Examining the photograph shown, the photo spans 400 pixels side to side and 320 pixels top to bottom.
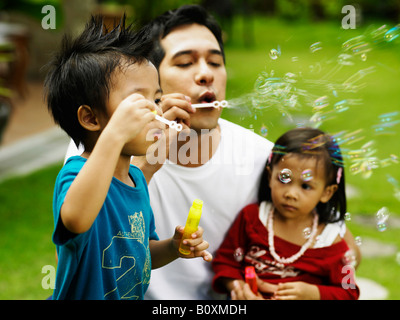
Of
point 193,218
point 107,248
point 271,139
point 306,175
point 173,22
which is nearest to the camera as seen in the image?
point 107,248

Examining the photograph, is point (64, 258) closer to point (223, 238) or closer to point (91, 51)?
point (91, 51)

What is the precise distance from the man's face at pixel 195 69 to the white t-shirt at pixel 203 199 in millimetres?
176

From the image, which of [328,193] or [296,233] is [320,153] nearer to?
[328,193]

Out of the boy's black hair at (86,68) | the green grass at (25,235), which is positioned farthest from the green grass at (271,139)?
the boy's black hair at (86,68)

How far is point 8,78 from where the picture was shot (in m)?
7.07

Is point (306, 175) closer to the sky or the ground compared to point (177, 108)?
closer to the ground

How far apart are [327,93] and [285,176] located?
32 centimetres

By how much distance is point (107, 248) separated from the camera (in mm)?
1317

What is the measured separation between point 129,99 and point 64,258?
392 mm

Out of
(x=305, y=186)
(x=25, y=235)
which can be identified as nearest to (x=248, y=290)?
(x=305, y=186)

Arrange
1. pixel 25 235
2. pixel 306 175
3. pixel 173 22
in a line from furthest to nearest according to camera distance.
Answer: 1. pixel 25 235
2. pixel 173 22
3. pixel 306 175

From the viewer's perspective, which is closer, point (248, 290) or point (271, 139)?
point (248, 290)
